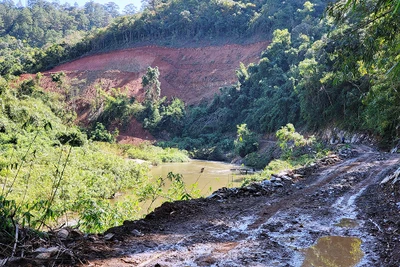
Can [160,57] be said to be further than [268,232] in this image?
Yes

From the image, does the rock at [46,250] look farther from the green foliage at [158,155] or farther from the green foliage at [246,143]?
the green foliage at [158,155]

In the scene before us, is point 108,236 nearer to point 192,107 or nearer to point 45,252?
point 45,252

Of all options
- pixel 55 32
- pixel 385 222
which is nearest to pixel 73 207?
pixel 385 222

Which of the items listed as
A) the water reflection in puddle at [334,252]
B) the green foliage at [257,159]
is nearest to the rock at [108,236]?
the water reflection in puddle at [334,252]

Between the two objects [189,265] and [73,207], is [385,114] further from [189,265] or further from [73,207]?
[189,265]

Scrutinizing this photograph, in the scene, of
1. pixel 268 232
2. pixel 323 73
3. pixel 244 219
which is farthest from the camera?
pixel 323 73

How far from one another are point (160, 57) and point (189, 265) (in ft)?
175

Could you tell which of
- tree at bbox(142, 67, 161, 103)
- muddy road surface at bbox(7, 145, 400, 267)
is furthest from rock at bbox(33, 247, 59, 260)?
tree at bbox(142, 67, 161, 103)

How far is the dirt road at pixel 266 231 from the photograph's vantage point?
3.71 m

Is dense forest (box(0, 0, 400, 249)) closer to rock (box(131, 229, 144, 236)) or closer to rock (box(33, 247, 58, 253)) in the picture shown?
rock (box(33, 247, 58, 253))

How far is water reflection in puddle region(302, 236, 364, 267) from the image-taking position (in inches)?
144

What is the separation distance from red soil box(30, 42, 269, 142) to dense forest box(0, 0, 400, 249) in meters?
2.39

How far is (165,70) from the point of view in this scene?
175 ft

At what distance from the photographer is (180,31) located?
188ft
